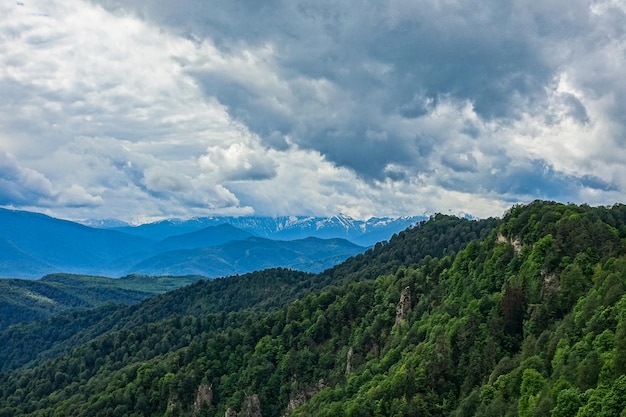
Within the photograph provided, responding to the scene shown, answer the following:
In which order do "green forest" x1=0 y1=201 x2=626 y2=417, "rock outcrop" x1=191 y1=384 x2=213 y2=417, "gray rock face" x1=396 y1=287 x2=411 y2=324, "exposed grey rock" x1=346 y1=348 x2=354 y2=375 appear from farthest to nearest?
"rock outcrop" x1=191 y1=384 x2=213 y2=417 < "exposed grey rock" x1=346 y1=348 x2=354 y2=375 < "gray rock face" x1=396 y1=287 x2=411 y2=324 < "green forest" x1=0 y1=201 x2=626 y2=417

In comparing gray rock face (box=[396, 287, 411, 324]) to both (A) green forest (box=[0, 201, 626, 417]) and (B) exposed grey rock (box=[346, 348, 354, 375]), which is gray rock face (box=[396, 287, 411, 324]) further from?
(B) exposed grey rock (box=[346, 348, 354, 375])

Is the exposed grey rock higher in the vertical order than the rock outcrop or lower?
higher

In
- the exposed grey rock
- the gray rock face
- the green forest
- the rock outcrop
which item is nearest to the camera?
the green forest

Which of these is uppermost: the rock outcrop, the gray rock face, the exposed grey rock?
the gray rock face

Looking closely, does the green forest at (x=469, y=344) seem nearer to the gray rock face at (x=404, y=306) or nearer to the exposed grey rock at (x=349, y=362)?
the gray rock face at (x=404, y=306)

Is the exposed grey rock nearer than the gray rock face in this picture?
No

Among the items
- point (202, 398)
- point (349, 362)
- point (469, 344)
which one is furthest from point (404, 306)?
point (202, 398)

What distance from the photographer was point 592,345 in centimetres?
7544

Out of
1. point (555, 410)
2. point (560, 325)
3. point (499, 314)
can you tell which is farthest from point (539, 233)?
point (555, 410)

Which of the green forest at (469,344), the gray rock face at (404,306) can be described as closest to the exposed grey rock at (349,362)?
the green forest at (469,344)

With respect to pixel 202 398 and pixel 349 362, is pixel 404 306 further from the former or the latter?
pixel 202 398

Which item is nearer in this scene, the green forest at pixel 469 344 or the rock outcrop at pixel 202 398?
the green forest at pixel 469 344

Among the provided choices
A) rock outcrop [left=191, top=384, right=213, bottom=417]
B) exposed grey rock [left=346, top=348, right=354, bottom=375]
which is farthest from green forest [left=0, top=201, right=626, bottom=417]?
exposed grey rock [left=346, top=348, right=354, bottom=375]

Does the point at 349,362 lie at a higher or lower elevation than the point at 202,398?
higher
